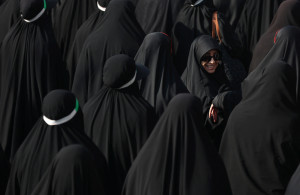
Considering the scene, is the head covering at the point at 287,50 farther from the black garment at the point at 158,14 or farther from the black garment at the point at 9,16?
the black garment at the point at 9,16

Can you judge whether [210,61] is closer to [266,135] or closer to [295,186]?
[266,135]

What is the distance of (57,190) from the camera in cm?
375

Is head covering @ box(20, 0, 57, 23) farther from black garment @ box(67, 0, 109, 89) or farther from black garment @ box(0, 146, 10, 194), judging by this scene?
black garment @ box(0, 146, 10, 194)

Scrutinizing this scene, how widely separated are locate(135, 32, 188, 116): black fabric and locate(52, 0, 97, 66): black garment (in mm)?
1652

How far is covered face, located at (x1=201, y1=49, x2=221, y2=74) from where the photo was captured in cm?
609

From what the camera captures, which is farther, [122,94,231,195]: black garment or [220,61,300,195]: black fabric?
[220,61,300,195]: black fabric

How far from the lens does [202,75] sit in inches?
239

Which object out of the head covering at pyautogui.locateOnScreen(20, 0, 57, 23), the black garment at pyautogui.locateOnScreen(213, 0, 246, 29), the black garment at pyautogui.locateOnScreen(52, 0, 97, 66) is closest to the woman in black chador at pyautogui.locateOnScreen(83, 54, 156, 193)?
the head covering at pyautogui.locateOnScreen(20, 0, 57, 23)

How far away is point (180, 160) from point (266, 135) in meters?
0.78

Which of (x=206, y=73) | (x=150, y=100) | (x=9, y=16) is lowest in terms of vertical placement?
(x=206, y=73)

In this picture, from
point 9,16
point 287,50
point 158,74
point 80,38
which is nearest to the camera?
point 287,50

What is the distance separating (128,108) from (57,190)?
1313mm

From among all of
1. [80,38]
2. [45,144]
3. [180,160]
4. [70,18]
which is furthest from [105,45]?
[180,160]

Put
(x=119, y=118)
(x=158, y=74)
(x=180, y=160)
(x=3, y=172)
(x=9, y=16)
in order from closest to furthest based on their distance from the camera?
(x=180, y=160)
(x=3, y=172)
(x=119, y=118)
(x=158, y=74)
(x=9, y=16)
